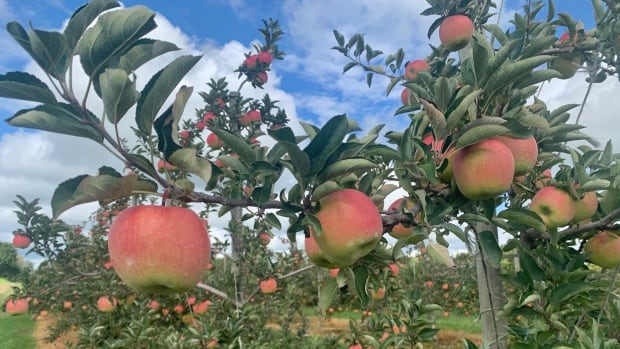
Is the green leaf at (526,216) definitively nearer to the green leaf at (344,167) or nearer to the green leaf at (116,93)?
the green leaf at (344,167)

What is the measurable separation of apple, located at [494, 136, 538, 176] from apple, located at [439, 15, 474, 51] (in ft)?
3.60

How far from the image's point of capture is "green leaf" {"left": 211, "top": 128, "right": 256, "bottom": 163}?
0.96m

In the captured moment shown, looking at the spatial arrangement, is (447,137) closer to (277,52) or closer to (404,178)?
(404,178)

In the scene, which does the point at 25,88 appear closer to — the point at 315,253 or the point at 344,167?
the point at 344,167

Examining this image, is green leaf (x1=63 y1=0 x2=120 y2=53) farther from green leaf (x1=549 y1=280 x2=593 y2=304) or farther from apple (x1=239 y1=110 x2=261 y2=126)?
apple (x1=239 y1=110 x2=261 y2=126)

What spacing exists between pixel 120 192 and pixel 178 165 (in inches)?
5.1

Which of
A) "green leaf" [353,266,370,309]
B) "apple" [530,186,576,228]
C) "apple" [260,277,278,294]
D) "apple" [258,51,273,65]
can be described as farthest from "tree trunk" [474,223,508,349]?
"apple" [258,51,273,65]

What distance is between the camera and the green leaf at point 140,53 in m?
0.85

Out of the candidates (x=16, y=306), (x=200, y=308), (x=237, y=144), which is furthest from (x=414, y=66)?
(x=16, y=306)

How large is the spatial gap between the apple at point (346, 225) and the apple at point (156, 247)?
1.01 ft

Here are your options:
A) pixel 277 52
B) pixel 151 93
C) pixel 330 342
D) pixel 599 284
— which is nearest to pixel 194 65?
pixel 151 93

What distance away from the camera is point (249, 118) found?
5242mm

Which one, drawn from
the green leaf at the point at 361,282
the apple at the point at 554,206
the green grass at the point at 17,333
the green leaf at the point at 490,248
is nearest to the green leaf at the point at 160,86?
the green leaf at the point at 361,282

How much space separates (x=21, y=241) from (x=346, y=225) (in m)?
5.09
